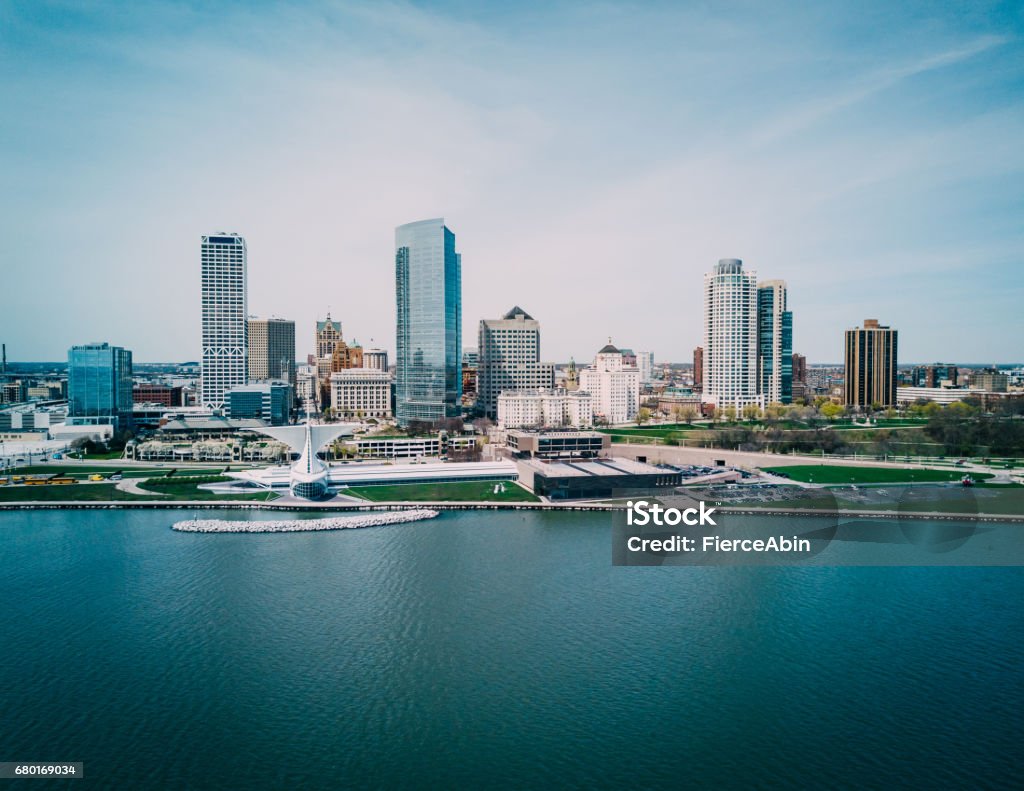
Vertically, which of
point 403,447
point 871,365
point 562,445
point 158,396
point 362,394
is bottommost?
point 403,447

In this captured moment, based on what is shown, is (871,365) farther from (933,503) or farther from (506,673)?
(506,673)

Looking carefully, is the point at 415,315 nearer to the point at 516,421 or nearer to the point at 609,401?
the point at 516,421

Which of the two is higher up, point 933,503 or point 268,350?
point 268,350

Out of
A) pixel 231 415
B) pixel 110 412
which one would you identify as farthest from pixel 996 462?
pixel 110 412

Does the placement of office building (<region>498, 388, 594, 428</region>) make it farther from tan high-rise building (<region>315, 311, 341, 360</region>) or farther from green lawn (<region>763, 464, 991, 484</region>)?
tan high-rise building (<region>315, 311, 341, 360</region>)

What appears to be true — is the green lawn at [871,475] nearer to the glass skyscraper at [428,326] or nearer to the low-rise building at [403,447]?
the low-rise building at [403,447]

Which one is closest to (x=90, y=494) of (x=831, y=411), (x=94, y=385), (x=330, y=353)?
(x=94, y=385)
